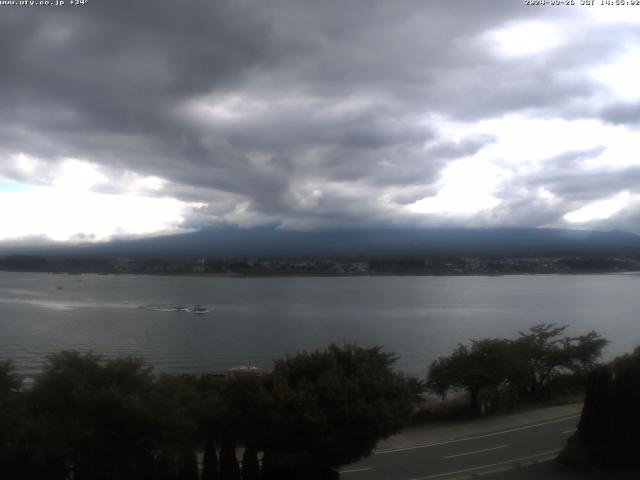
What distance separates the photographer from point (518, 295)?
7550cm

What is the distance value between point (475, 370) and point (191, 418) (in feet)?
33.4

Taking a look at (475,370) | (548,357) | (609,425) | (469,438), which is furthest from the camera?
(548,357)

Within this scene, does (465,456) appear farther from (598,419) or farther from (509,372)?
(509,372)

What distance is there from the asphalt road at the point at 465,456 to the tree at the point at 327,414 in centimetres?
163

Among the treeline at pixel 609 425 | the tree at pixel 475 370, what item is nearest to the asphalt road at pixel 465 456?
the treeline at pixel 609 425

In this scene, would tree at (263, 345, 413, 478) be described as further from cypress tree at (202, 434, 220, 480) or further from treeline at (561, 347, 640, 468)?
treeline at (561, 347, 640, 468)

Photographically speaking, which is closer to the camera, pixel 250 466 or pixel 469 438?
pixel 250 466

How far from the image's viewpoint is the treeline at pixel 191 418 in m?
7.74

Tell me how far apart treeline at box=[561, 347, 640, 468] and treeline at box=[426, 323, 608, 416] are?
16.3 ft

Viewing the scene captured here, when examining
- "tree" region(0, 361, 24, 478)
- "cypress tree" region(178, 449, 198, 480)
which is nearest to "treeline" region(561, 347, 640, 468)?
"cypress tree" region(178, 449, 198, 480)

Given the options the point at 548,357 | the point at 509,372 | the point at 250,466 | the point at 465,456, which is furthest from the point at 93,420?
the point at 548,357

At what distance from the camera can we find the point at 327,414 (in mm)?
9156

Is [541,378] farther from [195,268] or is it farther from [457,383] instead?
[195,268]

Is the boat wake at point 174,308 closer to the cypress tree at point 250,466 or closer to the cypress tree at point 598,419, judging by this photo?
the cypress tree at point 598,419
